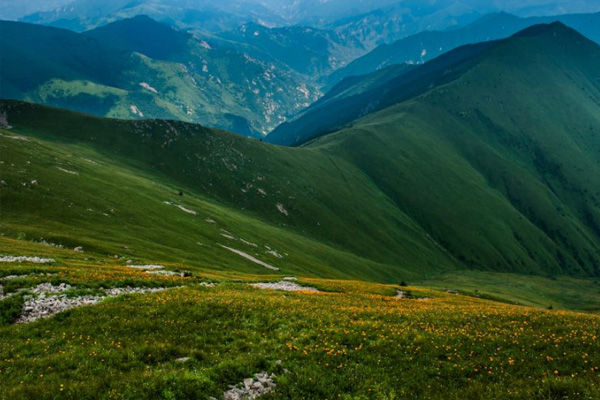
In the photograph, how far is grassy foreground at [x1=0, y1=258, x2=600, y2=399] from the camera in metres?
13.5

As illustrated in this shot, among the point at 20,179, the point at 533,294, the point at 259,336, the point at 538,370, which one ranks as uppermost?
the point at 538,370

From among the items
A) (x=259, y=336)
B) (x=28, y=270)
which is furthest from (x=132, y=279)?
(x=259, y=336)

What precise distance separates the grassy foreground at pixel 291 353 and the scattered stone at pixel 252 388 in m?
0.36

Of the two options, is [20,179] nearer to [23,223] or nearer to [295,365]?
[23,223]

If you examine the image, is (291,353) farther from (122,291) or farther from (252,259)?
(252,259)

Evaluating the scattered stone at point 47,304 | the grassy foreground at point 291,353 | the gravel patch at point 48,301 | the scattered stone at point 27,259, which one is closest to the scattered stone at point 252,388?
the grassy foreground at point 291,353

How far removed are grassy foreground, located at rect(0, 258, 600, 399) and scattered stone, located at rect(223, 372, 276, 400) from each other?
358 millimetres

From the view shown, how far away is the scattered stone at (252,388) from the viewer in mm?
13750

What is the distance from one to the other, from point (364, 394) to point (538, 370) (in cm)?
783

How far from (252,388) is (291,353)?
9.49ft

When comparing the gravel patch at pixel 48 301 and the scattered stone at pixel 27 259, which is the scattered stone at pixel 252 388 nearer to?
the gravel patch at pixel 48 301

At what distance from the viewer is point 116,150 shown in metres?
181

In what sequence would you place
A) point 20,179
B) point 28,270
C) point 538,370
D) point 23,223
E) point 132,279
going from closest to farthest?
point 538,370 < point 28,270 < point 132,279 < point 23,223 < point 20,179

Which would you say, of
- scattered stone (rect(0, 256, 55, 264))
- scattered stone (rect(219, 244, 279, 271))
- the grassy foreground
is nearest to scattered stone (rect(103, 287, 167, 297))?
the grassy foreground
